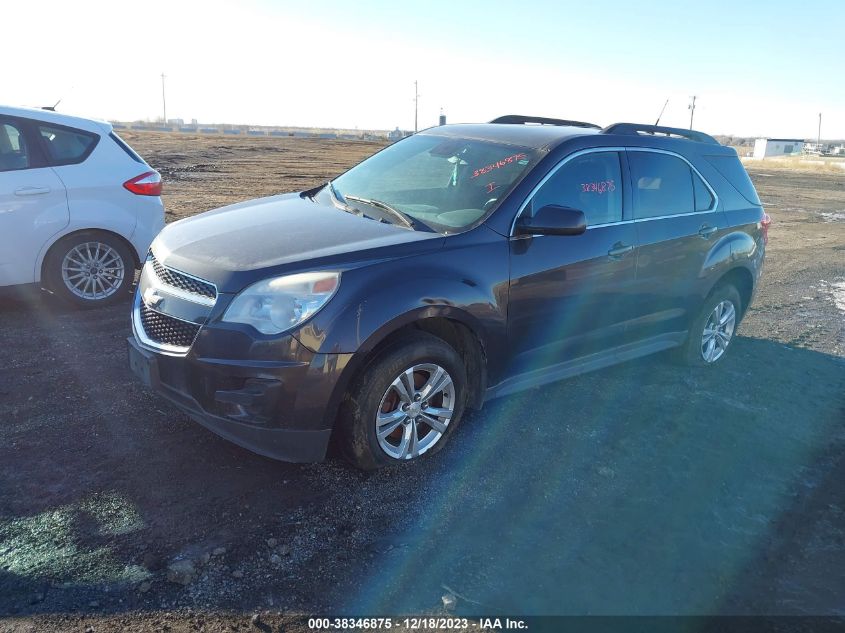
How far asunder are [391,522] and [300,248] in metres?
1.47

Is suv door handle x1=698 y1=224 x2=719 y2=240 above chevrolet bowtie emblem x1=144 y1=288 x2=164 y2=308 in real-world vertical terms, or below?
above

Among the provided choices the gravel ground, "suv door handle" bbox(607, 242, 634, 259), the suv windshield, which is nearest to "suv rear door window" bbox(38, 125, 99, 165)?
the gravel ground

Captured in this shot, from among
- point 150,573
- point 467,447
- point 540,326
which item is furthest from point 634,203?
point 150,573

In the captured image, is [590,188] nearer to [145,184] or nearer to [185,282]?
[185,282]

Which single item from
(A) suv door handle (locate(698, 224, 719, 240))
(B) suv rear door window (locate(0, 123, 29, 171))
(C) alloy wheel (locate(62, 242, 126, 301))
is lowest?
(C) alloy wheel (locate(62, 242, 126, 301))

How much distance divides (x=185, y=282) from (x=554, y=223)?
2062mm

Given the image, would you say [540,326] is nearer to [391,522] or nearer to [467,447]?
[467,447]

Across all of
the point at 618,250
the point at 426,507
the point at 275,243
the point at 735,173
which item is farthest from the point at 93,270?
the point at 735,173

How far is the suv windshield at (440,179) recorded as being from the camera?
4.20 metres

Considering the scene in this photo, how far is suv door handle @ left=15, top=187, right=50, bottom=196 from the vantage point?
19.6 ft

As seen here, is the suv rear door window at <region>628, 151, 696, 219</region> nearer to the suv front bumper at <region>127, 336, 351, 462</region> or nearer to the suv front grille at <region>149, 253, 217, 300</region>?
the suv front bumper at <region>127, 336, 351, 462</region>

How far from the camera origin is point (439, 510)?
352cm

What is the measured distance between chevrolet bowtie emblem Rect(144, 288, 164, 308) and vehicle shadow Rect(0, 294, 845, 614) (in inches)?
31.8

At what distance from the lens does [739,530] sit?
348cm
